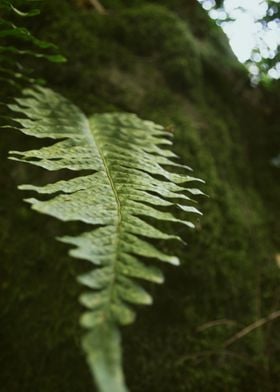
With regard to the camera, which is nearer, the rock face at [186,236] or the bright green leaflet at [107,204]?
the bright green leaflet at [107,204]

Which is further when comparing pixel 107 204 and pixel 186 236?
pixel 186 236

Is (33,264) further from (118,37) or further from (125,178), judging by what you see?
(118,37)

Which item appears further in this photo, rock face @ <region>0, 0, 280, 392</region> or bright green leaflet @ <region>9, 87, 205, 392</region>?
rock face @ <region>0, 0, 280, 392</region>

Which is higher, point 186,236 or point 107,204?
point 107,204

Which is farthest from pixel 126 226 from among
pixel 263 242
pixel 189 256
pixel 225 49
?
pixel 225 49
